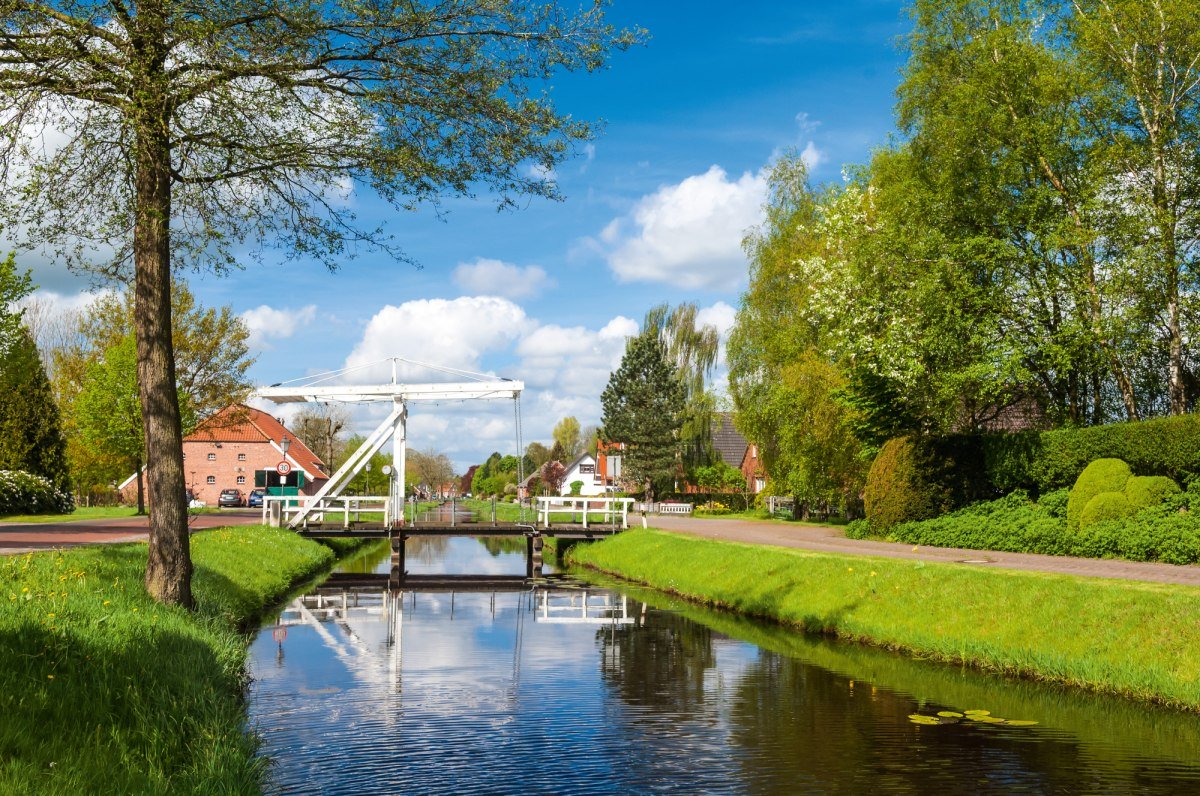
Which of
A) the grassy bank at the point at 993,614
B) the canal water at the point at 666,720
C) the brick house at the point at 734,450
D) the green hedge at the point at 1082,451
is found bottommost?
the canal water at the point at 666,720

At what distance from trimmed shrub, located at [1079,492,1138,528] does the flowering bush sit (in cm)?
3617

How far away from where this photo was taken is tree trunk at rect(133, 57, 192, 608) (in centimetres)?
1226

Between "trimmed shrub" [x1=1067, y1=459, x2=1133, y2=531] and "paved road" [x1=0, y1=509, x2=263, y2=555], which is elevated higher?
"trimmed shrub" [x1=1067, y1=459, x2=1133, y2=531]

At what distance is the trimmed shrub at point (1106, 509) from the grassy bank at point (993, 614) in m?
5.34

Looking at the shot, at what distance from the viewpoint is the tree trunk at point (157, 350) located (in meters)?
12.3

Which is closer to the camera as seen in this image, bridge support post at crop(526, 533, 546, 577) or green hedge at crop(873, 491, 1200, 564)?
green hedge at crop(873, 491, 1200, 564)

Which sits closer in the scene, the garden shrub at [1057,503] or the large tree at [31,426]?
the garden shrub at [1057,503]

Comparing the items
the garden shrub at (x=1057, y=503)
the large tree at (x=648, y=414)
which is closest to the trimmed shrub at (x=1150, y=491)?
the garden shrub at (x=1057, y=503)

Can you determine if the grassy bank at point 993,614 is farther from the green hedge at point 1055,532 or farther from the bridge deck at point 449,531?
the bridge deck at point 449,531

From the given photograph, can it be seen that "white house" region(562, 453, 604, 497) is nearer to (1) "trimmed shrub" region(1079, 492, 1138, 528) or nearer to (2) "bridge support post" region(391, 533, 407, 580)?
(2) "bridge support post" region(391, 533, 407, 580)

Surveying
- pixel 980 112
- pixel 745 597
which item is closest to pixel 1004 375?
pixel 980 112

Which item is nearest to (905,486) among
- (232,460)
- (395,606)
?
(395,606)

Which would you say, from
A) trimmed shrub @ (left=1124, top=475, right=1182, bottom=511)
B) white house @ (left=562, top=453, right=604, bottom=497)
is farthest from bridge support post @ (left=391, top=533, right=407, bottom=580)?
white house @ (left=562, top=453, right=604, bottom=497)

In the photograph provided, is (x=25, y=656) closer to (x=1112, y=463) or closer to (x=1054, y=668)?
(x=1054, y=668)
